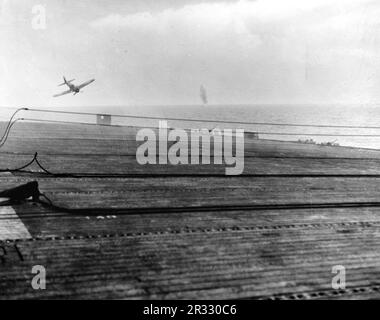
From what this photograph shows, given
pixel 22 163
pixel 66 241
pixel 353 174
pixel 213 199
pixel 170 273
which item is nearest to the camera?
pixel 170 273

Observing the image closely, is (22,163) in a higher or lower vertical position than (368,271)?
higher

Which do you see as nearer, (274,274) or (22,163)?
(274,274)

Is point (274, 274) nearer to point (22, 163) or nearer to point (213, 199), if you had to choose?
point (213, 199)

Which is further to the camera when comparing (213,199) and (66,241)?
(213,199)

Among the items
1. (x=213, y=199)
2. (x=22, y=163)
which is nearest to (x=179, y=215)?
(x=213, y=199)

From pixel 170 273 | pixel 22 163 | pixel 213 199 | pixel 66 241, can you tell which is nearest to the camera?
pixel 170 273

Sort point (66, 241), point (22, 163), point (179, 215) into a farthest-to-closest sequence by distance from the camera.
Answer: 1. point (22, 163)
2. point (179, 215)
3. point (66, 241)
